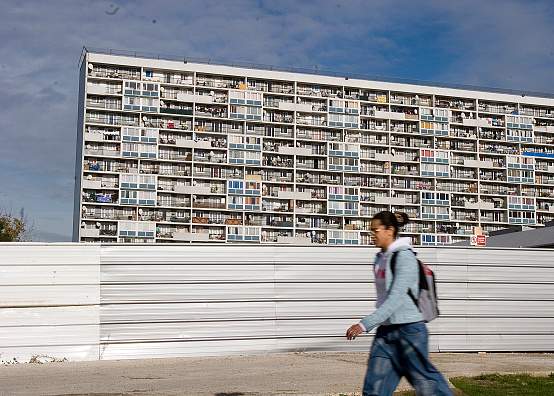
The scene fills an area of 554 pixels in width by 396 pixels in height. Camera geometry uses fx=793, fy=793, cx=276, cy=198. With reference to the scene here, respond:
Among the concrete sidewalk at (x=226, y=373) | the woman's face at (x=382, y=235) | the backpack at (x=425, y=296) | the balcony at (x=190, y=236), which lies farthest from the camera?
the balcony at (x=190, y=236)

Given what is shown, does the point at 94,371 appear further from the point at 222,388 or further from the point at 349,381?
the point at 349,381

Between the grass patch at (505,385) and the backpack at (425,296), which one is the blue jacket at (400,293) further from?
the grass patch at (505,385)

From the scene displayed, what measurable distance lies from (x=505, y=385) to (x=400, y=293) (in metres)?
5.14

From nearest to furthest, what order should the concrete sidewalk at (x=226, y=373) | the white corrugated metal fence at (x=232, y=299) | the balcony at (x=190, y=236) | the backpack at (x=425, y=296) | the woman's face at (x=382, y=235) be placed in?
the backpack at (x=425, y=296) < the woman's face at (x=382, y=235) < the concrete sidewalk at (x=226, y=373) < the white corrugated metal fence at (x=232, y=299) < the balcony at (x=190, y=236)

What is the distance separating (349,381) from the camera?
1104 centimetres

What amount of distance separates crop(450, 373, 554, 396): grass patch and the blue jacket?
3.81 metres

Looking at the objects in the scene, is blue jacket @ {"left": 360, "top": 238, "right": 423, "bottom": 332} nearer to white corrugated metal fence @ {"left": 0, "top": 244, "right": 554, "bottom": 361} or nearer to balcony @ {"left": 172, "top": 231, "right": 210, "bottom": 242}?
white corrugated metal fence @ {"left": 0, "top": 244, "right": 554, "bottom": 361}

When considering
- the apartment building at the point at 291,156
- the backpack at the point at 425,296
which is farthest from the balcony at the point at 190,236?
the backpack at the point at 425,296

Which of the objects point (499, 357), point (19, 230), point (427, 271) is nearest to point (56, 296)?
point (499, 357)

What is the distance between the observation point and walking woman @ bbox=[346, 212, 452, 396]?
6.24 meters

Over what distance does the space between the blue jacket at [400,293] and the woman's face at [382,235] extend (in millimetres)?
81

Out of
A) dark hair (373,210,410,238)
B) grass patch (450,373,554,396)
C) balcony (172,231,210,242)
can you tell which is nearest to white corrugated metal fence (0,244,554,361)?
grass patch (450,373,554,396)

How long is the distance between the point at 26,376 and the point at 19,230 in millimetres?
59857

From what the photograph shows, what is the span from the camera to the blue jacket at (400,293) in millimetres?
6168
